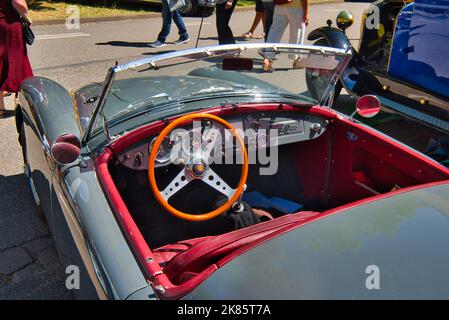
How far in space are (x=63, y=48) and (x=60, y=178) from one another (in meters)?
6.25

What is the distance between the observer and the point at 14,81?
14.6ft

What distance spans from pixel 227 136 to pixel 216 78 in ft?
1.92

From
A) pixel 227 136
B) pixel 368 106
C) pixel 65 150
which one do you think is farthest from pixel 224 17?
pixel 65 150

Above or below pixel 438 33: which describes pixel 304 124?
below

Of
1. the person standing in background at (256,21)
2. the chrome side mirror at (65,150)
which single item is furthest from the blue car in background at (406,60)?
the person standing in background at (256,21)

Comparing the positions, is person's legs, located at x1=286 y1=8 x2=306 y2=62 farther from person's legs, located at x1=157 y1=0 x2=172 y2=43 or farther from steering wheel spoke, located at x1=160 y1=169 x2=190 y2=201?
steering wheel spoke, located at x1=160 y1=169 x2=190 y2=201

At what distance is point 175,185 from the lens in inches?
85.3

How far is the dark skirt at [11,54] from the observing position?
4.37 metres

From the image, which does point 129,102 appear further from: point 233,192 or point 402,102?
point 402,102

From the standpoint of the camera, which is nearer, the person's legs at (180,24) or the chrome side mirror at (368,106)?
the chrome side mirror at (368,106)

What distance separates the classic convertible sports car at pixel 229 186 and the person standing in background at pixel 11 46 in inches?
61.7

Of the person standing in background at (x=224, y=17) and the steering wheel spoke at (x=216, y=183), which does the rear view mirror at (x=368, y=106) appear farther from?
the person standing in background at (x=224, y=17)
